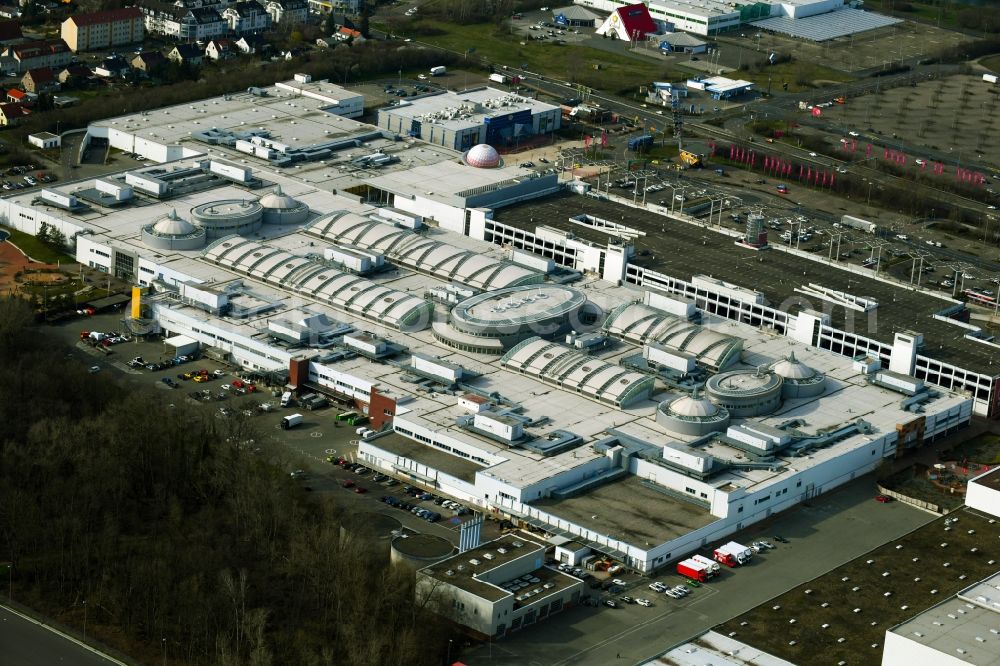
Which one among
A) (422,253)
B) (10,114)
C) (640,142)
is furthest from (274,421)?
(640,142)

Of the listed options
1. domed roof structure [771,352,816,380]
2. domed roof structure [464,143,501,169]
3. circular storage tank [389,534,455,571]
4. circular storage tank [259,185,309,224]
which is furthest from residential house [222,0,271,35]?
circular storage tank [389,534,455,571]

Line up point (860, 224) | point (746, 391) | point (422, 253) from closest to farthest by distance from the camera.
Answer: point (746, 391), point (422, 253), point (860, 224)

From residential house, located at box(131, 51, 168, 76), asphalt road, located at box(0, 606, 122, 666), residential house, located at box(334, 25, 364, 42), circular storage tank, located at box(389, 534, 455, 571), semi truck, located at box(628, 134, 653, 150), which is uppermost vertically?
residential house, located at box(334, 25, 364, 42)

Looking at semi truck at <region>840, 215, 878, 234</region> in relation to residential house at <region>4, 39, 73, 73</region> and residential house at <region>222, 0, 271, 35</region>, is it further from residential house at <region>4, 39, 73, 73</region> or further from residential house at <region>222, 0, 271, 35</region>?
residential house at <region>4, 39, 73, 73</region>

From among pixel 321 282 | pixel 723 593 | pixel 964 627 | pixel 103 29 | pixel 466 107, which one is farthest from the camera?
pixel 103 29

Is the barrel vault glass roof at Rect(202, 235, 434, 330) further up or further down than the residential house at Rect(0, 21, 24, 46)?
further down

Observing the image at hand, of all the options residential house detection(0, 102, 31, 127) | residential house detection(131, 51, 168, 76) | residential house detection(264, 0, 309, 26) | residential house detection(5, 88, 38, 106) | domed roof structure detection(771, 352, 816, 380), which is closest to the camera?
Answer: domed roof structure detection(771, 352, 816, 380)

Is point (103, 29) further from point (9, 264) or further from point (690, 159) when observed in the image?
point (690, 159)

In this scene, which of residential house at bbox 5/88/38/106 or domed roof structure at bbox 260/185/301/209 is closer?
domed roof structure at bbox 260/185/301/209
